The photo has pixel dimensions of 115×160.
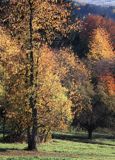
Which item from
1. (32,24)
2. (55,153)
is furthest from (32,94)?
(32,24)

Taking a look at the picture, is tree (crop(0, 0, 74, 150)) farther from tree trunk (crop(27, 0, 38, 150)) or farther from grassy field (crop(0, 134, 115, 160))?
grassy field (crop(0, 134, 115, 160))

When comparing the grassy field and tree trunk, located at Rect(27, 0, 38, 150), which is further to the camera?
tree trunk, located at Rect(27, 0, 38, 150)

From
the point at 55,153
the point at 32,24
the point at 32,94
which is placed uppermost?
the point at 32,24

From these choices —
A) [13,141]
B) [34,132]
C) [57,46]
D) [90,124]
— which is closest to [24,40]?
[34,132]

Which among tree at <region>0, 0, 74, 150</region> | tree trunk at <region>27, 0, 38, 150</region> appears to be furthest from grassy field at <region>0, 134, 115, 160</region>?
tree at <region>0, 0, 74, 150</region>

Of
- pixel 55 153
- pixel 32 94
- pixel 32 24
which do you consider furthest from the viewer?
pixel 32 24

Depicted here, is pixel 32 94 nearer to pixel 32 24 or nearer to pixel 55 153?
pixel 55 153

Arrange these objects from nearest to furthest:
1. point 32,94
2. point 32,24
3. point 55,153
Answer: point 32,94
point 55,153
point 32,24

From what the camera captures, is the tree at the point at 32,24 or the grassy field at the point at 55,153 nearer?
the grassy field at the point at 55,153

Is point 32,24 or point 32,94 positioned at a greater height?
point 32,24

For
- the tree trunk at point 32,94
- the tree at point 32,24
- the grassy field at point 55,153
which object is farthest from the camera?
the tree at point 32,24

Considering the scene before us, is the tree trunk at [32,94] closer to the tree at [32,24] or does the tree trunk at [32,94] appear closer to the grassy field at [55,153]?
the tree at [32,24]

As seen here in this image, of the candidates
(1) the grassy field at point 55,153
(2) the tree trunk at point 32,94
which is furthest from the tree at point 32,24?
(1) the grassy field at point 55,153

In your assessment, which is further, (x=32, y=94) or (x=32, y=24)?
(x=32, y=24)
